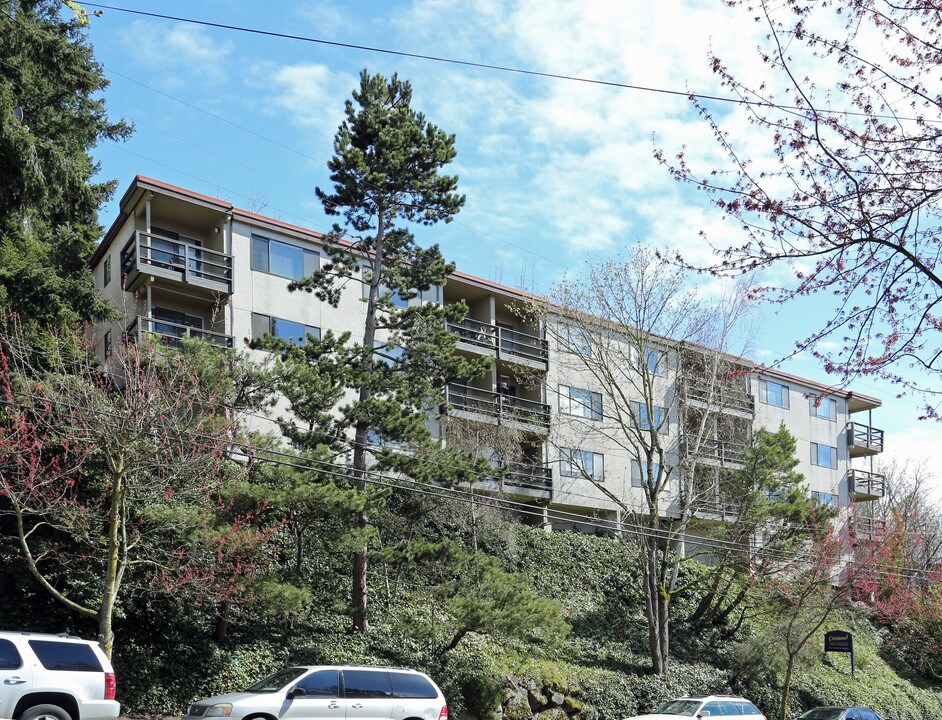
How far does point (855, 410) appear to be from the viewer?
2394 inches

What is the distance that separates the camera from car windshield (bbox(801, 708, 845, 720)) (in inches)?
1009

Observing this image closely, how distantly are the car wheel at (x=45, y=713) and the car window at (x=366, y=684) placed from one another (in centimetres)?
521

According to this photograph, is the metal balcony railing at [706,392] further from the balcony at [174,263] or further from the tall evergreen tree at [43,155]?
the tall evergreen tree at [43,155]

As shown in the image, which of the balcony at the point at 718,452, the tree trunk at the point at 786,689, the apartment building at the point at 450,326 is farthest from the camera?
the balcony at the point at 718,452

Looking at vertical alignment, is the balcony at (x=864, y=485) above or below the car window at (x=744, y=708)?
above

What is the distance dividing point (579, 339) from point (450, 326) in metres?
7.58

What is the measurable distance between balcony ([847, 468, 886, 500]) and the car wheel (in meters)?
49.9

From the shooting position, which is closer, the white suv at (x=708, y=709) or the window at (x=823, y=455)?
the white suv at (x=708, y=709)

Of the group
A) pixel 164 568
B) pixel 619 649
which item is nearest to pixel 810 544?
pixel 619 649

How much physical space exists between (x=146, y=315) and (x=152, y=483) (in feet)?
42.7

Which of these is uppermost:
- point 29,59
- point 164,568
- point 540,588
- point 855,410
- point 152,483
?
point 29,59

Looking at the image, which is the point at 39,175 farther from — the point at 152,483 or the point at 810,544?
the point at 810,544

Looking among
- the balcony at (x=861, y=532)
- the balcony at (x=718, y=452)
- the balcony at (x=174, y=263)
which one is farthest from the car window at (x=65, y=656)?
the balcony at (x=861, y=532)

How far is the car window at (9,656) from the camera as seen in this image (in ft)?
46.9
